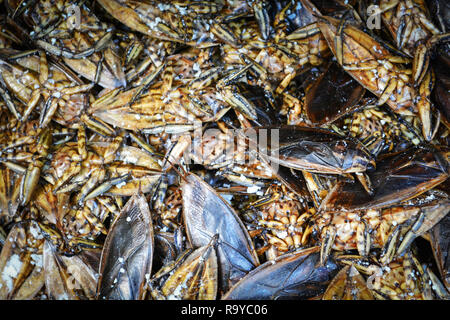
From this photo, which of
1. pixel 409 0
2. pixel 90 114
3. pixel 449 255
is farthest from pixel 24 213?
pixel 409 0

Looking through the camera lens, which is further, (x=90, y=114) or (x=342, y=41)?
(x=90, y=114)

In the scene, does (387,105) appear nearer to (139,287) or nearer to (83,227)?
(139,287)

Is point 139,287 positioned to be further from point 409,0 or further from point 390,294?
point 409,0

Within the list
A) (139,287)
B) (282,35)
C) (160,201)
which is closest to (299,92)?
(282,35)

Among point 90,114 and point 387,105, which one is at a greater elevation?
point 90,114

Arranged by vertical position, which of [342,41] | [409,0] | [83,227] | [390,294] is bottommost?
[390,294]
